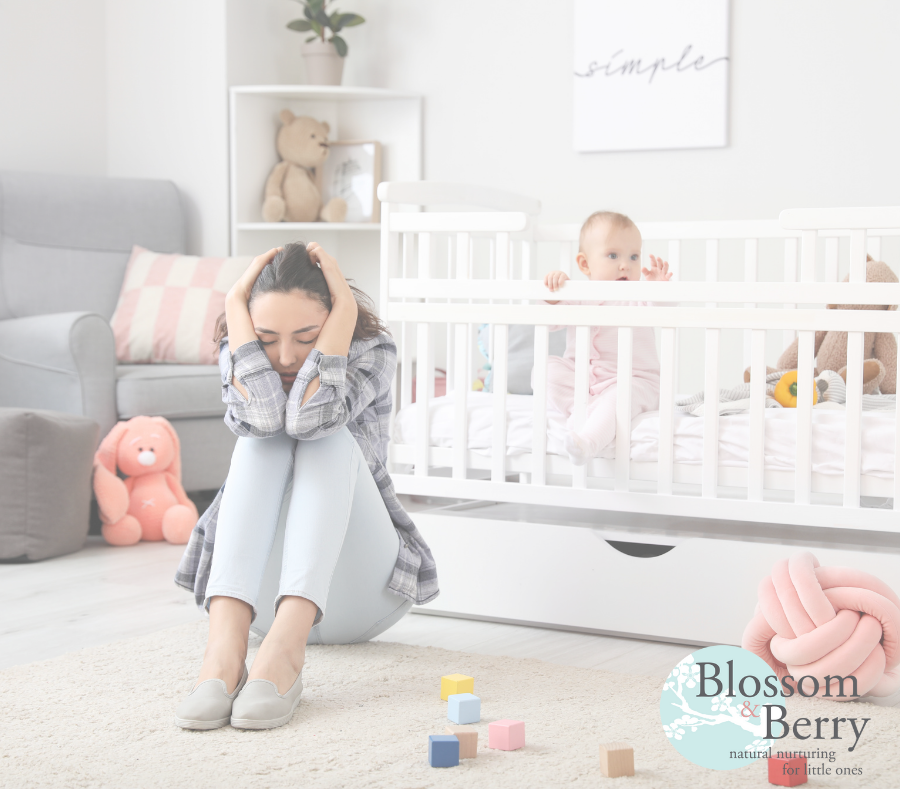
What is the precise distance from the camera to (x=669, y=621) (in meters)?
1.67

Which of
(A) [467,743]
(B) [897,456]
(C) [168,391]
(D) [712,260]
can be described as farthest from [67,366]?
(B) [897,456]

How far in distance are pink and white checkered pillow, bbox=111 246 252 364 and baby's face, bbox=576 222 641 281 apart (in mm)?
1321

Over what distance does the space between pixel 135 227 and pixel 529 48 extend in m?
1.27

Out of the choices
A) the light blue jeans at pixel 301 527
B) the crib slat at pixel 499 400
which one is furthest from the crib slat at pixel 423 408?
the light blue jeans at pixel 301 527

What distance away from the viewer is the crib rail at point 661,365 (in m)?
1.57

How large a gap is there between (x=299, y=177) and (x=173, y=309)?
611 mm

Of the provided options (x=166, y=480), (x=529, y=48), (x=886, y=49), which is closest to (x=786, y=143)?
(x=886, y=49)

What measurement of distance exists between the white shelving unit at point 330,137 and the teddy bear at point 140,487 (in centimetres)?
91

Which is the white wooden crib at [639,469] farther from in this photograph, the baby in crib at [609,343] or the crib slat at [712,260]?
the crib slat at [712,260]

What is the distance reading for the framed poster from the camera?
9.12 ft

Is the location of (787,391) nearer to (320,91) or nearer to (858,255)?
(858,255)

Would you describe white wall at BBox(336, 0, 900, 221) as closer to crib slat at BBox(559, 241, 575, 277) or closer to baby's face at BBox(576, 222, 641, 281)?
crib slat at BBox(559, 241, 575, 277)

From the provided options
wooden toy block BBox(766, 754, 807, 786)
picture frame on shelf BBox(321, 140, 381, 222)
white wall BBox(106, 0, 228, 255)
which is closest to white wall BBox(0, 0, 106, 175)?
white wall BBox(106, 0, 228, 255)

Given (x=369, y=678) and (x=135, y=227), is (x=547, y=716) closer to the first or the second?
(x=369, y=678)
